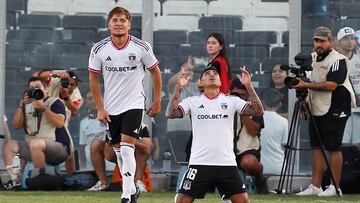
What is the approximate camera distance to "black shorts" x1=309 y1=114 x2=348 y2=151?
14391 mm

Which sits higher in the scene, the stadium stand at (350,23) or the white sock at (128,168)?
the stadium stand at (350,23)

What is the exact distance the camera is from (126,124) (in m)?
12.0

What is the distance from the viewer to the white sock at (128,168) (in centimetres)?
1166

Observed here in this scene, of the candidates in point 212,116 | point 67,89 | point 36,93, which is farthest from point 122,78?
point 67,89

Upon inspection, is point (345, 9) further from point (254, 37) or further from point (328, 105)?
point (328, 105)

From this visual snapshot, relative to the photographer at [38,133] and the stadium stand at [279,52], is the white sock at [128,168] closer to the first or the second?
the photographer at [38,133]

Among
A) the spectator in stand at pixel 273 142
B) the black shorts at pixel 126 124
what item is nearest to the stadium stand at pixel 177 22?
the spectator in stand at pixel 273 142

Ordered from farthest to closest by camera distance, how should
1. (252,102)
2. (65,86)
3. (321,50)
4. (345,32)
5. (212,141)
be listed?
(65,86) < (345,32) < (321,50) < (252,102) < (212,141)

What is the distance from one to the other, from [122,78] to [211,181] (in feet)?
6.83

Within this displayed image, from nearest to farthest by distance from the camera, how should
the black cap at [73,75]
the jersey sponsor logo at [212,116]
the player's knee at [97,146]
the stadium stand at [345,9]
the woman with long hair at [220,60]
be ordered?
the jersey sponsor logo at [212,116] < the woman with long hair at [220,60] < the player's knee at [97,146] < the black cap at [73,75] < the stadium stand at [345,9]

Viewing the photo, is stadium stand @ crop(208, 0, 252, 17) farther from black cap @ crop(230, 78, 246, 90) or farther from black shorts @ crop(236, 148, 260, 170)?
black shorts @ crop(236, 148, 260, 170)

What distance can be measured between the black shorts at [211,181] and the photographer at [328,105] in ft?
13.4

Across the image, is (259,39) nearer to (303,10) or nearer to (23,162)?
(303,10)

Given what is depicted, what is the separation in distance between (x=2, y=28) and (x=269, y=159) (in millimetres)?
3960
